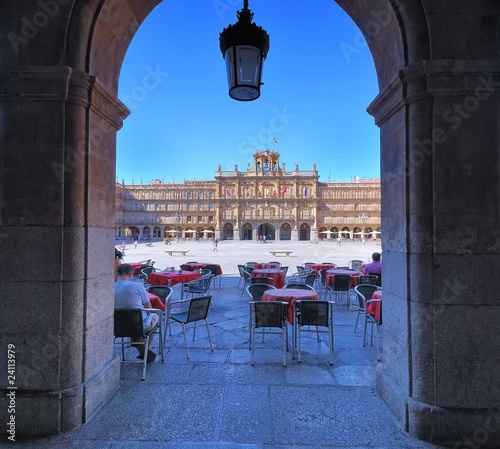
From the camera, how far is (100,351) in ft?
8.69

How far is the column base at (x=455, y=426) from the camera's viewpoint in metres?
2.16

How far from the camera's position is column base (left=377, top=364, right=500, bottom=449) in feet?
7.07

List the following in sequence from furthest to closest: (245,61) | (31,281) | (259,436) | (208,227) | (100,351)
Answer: (208,227) → (100,351) → (245,61) → (31,281) → (259,436)

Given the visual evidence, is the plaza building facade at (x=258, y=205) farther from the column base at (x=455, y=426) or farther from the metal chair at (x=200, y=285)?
the column base at (x=455, y=426)

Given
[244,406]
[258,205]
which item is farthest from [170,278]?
[258,205]

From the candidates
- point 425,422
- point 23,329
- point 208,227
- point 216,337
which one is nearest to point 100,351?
point 23,329

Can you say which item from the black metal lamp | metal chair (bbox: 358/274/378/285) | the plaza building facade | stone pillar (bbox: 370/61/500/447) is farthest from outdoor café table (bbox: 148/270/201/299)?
the plaza building facade

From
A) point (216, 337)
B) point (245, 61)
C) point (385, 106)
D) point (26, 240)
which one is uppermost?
point (245, 61)

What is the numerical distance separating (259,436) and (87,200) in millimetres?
2085

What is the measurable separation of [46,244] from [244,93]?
1.89m

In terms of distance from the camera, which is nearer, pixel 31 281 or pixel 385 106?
pixel 31 281

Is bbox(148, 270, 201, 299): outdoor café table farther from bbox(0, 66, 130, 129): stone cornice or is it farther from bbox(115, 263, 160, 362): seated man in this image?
bbox(0, 66, 130, 129): stone cornice

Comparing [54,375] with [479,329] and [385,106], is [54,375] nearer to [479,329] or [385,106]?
[479,329]

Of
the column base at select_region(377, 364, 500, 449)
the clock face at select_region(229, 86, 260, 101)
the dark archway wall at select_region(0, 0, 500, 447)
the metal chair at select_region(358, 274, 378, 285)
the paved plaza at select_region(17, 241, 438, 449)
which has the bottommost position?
the paved plaza at select_region(17, 241, 438, 449)
